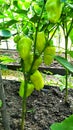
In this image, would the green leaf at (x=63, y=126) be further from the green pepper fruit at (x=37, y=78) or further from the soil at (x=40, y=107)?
the soil at (x=40, y=107)

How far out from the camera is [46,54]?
58 centimetres

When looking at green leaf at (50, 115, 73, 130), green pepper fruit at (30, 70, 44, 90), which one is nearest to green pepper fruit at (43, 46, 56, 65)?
green pepper fruit at (30, 70, 44, 90)

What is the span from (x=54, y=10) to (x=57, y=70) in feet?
4.10

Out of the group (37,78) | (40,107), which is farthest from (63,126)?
(40,107)

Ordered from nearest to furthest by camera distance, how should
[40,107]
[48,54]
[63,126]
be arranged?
[63,126] < [48,54] < [40,107]

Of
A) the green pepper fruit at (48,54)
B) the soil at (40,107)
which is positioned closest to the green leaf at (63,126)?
the green pepper fruit at (48,54)

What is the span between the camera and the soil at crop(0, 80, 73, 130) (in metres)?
0.77

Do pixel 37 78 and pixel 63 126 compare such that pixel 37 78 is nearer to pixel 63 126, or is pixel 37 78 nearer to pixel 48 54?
pixel 48 54

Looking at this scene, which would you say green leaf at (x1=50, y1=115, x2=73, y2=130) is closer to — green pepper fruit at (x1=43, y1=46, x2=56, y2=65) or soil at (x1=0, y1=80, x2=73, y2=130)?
green pepper fruit at (x1=43, y1=46, x2=56, y2=65)

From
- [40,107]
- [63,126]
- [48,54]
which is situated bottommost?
[40,107]

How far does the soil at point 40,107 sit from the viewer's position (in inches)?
30.3

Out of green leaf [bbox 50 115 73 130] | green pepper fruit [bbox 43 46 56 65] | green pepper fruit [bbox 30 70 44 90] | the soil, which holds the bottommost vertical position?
the soil

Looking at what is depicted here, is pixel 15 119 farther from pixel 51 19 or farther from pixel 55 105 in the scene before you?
pixel 51 19

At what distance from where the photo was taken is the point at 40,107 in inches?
34.2
